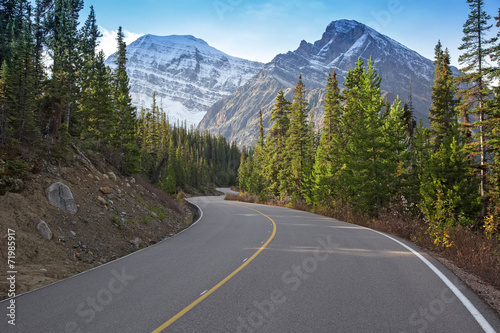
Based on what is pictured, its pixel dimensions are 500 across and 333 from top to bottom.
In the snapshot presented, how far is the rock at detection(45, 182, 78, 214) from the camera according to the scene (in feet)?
33.0

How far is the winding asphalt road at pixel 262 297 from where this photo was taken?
413 centimetres

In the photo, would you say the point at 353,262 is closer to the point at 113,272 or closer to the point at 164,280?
the point at 164,280

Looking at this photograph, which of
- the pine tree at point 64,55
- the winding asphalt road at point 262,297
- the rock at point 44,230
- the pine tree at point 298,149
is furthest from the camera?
the pine tree at point 298,149

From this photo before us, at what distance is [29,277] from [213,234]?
278 inches

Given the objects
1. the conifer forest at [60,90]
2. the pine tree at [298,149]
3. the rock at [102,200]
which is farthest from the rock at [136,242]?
the pine tree at [298,149]

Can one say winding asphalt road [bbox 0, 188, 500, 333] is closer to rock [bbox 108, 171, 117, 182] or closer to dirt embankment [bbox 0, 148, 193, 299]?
dirt embankment [bbox 0, 148, 193, 299]

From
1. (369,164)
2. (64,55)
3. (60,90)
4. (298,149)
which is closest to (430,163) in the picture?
(369,164)

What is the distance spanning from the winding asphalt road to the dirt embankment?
1.11 metres

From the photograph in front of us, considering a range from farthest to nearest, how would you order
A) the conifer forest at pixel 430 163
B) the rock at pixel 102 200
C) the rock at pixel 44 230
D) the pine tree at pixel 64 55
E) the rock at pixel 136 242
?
the pine tree at pixel 64 55 < the conifer forest at pixel 430 163 < the rock at pixel 102 200 < the rock at pixel 136 242 < the rock at pixel 44 230

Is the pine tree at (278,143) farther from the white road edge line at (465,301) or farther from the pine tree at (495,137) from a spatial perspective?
the white road edge line at (465,301)

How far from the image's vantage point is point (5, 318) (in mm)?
4574

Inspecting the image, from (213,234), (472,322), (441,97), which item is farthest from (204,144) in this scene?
(472,322)

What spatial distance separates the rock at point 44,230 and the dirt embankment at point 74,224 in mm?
93

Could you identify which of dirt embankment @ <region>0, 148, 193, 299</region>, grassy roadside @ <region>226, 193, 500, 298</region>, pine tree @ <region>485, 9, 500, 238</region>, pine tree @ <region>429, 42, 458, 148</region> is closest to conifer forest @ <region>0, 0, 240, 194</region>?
dirt embankment @ <region>0, 148, 193, 299</region>
